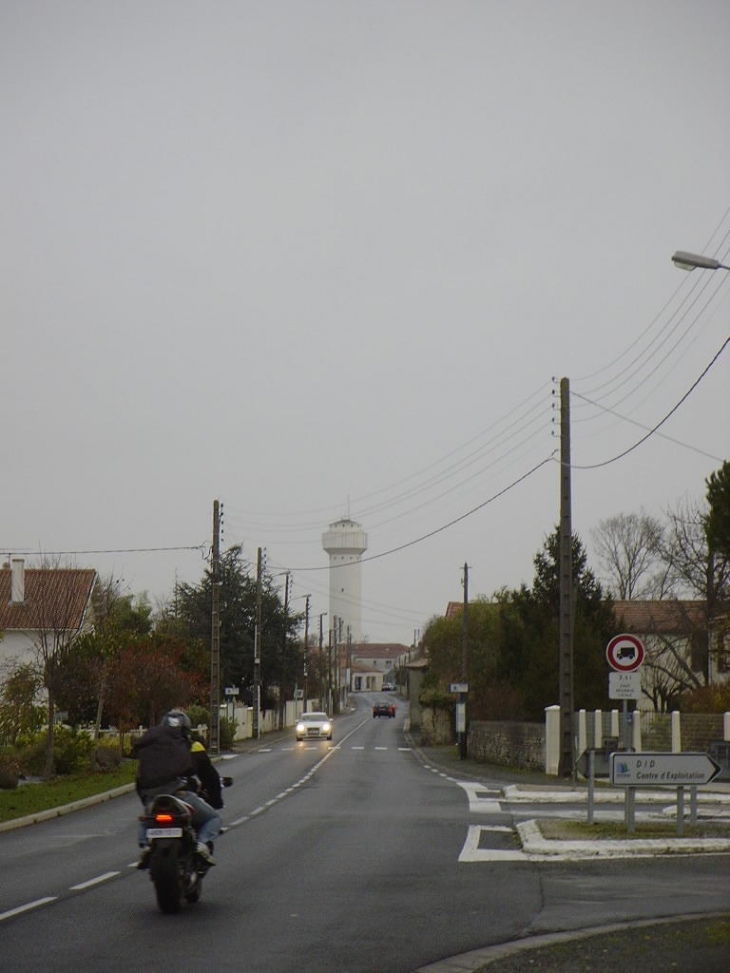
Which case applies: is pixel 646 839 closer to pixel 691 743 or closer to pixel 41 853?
pixel 41 853

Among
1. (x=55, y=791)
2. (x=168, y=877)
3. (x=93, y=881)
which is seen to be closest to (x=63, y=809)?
(x=55, y=791)

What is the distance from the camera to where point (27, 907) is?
1151 cm

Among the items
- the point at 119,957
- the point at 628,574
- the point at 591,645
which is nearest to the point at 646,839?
the point at 119,957

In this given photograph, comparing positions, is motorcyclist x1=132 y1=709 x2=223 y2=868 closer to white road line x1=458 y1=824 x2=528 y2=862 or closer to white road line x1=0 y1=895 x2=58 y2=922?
white road line x1=0 y1=895 x2=58 y2=922

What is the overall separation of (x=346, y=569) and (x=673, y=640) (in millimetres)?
99239

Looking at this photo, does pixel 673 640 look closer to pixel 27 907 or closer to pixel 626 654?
pixel 626 654

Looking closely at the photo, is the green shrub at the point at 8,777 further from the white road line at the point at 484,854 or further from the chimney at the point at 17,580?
the chimney at the point at 17,580

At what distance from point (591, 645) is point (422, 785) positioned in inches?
495

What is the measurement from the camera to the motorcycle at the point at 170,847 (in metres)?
10.9

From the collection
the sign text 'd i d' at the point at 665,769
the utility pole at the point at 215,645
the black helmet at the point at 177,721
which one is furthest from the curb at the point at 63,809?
the utility pole at the point at 215,645

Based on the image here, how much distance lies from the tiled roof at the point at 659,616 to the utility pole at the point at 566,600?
1099 inches

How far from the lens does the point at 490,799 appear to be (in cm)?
2680

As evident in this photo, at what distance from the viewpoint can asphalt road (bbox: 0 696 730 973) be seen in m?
9.34

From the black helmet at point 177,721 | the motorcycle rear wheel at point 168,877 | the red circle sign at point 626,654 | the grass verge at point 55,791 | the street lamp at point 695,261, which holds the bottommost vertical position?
the grass verge at point 55,791
